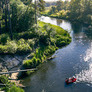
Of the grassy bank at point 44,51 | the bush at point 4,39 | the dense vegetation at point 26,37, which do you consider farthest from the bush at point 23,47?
the bush at point 4,39

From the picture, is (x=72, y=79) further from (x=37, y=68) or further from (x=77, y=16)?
(x=77, y=16)

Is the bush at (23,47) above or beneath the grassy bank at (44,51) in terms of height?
above

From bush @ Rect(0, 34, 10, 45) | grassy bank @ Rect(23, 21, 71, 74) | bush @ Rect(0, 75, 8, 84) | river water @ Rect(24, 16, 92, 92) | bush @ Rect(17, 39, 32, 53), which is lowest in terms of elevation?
river water @ Rect(24, 16, 92, 92)

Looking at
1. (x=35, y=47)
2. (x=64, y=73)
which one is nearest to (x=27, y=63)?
(x=35, y=47)

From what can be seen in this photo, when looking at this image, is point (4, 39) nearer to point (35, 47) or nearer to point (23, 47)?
point (23, 47)

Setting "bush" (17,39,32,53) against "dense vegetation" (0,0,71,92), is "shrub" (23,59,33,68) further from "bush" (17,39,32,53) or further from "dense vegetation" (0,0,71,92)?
"bush" (17,39,32,53)

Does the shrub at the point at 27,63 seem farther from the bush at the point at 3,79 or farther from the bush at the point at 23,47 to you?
the bush at the point at 3,79

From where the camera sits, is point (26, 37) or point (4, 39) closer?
point (4, 39)

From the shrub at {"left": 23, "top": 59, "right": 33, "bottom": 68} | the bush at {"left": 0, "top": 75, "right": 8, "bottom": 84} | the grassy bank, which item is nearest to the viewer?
the bush at {"left": 0, "top": 75, "right": 8, "bottom": 84}

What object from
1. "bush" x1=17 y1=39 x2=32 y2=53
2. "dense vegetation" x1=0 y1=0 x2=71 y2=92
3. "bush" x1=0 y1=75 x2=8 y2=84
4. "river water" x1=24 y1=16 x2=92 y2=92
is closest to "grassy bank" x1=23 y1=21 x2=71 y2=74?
"dense vegetation" x1=0 y1=0 x2=71 y2=92

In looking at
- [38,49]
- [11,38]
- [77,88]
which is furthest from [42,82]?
[11,38]

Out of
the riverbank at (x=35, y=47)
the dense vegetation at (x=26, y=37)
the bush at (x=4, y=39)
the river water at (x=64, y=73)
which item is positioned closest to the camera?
the river water at (x=64, y=73)
